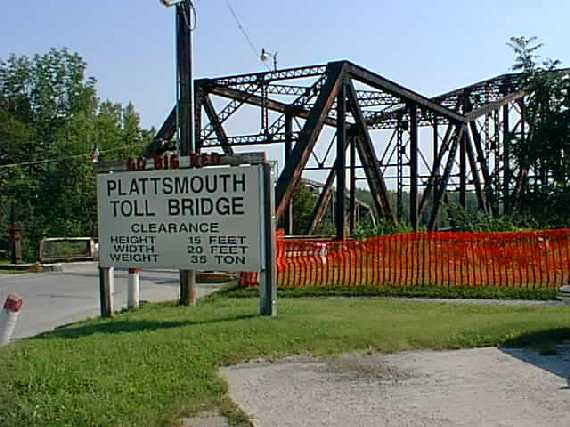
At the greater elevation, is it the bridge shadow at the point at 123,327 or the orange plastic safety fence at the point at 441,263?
the orange plastic safety fence at the point at 441,263

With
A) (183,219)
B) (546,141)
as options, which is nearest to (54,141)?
(546,141)

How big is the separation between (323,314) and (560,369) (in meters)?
4.60

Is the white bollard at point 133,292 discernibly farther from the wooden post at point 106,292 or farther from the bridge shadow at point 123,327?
the bridge shadow at point 123,327

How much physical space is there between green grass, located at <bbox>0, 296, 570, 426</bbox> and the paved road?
6.47ft

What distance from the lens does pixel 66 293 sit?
1986 cm

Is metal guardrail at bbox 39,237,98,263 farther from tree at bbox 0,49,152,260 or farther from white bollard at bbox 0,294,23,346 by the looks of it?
white bollard at bbox 0,294,23,346

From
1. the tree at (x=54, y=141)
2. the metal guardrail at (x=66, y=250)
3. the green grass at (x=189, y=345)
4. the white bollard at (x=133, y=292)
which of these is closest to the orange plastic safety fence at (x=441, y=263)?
the green grass at (x=189, y=345)

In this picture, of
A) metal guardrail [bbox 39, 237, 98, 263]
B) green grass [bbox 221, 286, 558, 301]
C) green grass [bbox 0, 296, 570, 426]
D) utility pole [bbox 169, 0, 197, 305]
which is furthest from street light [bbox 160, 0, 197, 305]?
metal guardrail [bbox 39, 237, 98, 263]

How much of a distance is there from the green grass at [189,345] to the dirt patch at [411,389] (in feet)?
1.21

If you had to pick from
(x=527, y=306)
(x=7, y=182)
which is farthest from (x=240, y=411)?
(x=7, y=182)

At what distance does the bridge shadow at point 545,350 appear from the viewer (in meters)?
8.09

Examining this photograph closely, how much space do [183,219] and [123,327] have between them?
199 cm

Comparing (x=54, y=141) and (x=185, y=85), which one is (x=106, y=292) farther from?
(x=54, y=141)

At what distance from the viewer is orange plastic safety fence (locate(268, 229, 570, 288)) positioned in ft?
57.7
